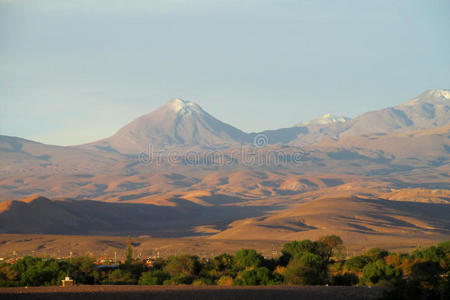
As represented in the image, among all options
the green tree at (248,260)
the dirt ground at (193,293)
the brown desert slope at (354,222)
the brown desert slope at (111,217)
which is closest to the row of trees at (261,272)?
the green tree at (248,260)

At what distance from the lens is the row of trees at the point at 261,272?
21609 mm

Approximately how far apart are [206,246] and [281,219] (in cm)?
2786

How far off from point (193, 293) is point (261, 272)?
25.1ft

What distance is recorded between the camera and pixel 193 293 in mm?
18062

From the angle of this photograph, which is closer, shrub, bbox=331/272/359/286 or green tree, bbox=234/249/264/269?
shrub, bbox=331/272/359/286

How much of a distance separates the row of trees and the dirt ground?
1.66m

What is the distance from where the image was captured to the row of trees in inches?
851

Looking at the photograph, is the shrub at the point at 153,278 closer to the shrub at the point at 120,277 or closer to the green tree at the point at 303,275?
the shrub at the point at 120,277

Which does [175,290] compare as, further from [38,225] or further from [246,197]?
[246,197]

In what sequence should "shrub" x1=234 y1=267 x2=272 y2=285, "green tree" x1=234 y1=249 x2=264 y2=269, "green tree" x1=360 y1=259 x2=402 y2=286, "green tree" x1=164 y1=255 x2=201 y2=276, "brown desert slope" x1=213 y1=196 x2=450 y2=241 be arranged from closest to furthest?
"shrub" x1=234 y1=267 x2=272 y2=285
"green tree" x1=360 y1=259 x2=402 y2=286
"green tree" x1=164 y1=255 x2=201 y2=276
"green tree" x1=234 y1=249 x2=264 y2=269
"brown desert slope" x1=213 y1=196 x2=450 y2=241

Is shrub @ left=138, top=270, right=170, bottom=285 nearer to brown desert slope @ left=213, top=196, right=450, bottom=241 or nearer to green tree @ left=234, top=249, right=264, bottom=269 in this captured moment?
green tree @ left=234, top=249, right=264, bottom=269

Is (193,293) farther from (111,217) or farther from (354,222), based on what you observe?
(111,217)

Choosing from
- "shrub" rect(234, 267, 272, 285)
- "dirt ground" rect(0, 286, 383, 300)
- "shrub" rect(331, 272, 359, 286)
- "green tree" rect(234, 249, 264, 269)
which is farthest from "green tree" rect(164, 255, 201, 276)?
"dirt ground" rect(0, 286, 383, 300)

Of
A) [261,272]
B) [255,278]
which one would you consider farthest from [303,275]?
[255,278]
